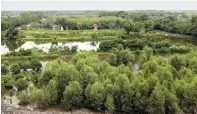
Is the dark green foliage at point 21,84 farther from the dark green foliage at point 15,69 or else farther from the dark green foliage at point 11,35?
the dark green foliage at point 11,35

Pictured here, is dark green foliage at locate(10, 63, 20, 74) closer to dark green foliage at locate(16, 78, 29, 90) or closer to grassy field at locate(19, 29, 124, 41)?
dark green foliage at locate(16, 78, 29, 90)

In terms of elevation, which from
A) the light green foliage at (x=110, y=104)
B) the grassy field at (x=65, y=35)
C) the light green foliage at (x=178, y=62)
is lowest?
the grassy field at (x=65, y=35)

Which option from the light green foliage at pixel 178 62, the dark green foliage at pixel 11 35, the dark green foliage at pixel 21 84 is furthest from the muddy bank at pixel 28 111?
the dark green foliage at pixel 11 35

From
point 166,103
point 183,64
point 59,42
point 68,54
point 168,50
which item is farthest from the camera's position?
point 59,42

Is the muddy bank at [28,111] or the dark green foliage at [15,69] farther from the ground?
the dark green foliage at [15,69]

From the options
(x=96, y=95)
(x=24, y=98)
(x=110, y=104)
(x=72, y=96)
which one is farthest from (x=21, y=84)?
(x=110, y=104)

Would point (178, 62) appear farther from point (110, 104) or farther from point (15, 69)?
point (15, 69)

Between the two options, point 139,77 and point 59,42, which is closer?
point 139,77

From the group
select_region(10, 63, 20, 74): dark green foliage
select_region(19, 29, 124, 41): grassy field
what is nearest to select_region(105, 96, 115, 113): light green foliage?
select_region(10, 63, 20, 74): dark green foliage

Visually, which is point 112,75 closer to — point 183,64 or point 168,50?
→ point 183,64

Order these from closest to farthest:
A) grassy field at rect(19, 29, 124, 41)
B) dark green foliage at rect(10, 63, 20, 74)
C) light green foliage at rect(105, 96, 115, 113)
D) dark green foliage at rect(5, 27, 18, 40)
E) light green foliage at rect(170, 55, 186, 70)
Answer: light green foliage at rect(105, 96, 115, 113) → light green foliage at rect(170, 55, 186, 70) → dark green foliage at rect(10, 63, 20, 74) → grassy field at rect(19, 29, 124, 41) → dark green foliage at rect(5, 27, 18, 40)

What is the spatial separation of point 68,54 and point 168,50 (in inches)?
517

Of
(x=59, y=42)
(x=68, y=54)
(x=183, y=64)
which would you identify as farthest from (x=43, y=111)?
(x=59, y=42)

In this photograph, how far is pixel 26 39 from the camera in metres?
51.8
